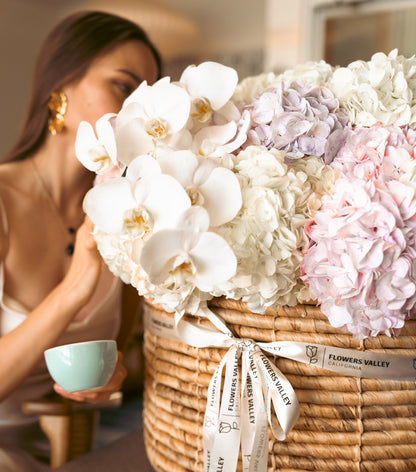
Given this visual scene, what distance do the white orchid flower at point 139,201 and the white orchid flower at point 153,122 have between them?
4 cm

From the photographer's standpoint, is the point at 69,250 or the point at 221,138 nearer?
the point at 221,138

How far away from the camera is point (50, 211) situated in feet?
3.40

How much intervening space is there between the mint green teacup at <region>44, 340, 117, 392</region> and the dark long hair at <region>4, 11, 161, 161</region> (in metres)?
0.55

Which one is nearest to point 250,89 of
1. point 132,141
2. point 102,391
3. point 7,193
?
point 132,141

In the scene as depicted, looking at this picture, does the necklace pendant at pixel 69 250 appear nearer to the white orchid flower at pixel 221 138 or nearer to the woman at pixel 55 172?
the woman at pixel 55 172

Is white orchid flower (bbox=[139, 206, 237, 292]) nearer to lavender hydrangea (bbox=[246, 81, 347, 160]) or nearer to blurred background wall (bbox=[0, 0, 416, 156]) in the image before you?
lavender hydrangea (bbox=[246, 81, 347, 160])

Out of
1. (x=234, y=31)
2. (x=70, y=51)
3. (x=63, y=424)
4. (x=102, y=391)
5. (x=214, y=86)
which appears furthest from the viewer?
(x=234, y=31)

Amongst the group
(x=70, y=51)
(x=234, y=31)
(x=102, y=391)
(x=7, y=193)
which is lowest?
(x=102, y=391)

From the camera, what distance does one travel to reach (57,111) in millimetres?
970

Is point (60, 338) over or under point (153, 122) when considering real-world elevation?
under

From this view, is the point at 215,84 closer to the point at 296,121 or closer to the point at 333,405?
the point at 296,121

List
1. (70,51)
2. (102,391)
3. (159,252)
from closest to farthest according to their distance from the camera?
(159,252), (102,391), (70,51)

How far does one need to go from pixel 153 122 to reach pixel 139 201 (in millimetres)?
85

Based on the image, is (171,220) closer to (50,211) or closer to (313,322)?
(313,322)
